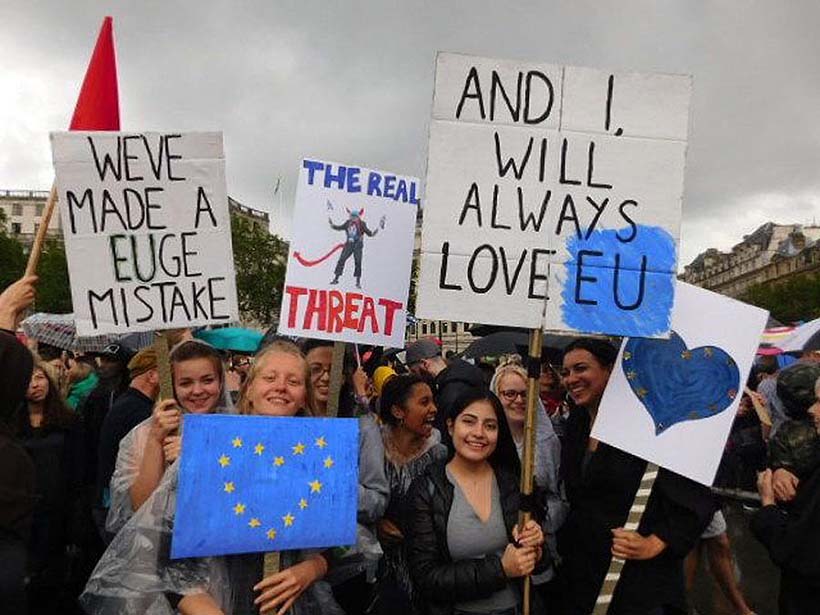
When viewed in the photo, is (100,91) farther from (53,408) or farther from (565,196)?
(565,196)

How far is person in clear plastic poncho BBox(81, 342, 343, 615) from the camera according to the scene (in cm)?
264

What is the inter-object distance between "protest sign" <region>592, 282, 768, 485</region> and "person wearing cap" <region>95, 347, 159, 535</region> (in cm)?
258

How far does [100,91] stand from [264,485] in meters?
2.16

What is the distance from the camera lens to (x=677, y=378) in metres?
3.25

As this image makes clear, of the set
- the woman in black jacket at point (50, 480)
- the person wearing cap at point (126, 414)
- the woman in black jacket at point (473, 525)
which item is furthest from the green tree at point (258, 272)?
the woman in black jacket at point (473, 525)

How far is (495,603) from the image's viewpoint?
3.13 metres

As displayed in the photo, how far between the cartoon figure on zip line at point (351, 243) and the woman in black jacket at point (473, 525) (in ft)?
3.60

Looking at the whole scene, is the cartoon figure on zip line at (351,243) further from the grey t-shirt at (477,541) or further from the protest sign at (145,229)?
the grey t-shirt at (477,541)

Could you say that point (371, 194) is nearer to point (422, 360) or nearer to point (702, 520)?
point (702, 520)

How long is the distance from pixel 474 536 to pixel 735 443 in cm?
763

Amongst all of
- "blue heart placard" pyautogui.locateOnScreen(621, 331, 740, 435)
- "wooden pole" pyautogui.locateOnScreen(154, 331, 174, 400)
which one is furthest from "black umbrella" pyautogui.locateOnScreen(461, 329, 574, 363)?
"wooden pole" pyautogui.locateOnScreen(154, 331, 174, 400)

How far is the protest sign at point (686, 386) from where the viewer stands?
124 inches

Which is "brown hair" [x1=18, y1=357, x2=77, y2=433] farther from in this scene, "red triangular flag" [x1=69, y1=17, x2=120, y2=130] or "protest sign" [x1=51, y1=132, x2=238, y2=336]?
"red triangular flag" [x1=69, y1=17, x2=120, y2=130]

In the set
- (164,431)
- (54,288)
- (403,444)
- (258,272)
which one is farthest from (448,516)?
(258,272)
